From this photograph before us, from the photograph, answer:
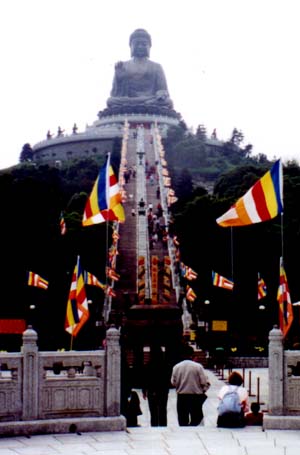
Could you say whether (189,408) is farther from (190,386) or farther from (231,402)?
(231,402)

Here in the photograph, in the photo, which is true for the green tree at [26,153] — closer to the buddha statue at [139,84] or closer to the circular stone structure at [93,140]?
the circular stone structure at [93,140]

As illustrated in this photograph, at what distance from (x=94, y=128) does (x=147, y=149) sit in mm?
16195

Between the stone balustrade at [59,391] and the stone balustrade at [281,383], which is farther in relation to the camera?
the stone balustrade at [281,383]

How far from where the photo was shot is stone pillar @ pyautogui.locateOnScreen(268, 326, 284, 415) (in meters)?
14.0

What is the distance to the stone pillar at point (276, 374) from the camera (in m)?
14.0

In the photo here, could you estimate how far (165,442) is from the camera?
1268 centimetres

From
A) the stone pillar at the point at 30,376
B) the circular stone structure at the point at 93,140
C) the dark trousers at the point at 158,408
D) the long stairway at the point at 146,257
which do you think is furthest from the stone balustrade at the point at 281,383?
the circular stone structure at the point at 93,140

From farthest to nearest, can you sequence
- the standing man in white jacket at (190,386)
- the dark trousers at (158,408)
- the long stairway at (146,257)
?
1. the long stairway at (146,257)
2. the dark trousers at (158,408)
3. the standing man in white jacket at (190,386)

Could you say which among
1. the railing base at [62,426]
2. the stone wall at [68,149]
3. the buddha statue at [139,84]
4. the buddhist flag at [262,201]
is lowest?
the railing base at [62,426]

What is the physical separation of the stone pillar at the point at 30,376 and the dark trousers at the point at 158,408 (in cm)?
217

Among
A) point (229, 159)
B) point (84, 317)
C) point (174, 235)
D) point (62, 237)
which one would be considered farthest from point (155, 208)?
point (84, 317)

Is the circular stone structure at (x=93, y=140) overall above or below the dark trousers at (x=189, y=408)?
above

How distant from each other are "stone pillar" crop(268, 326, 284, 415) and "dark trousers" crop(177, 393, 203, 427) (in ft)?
3.85

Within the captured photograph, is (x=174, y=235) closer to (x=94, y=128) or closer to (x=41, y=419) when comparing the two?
(x=41, y=419)
